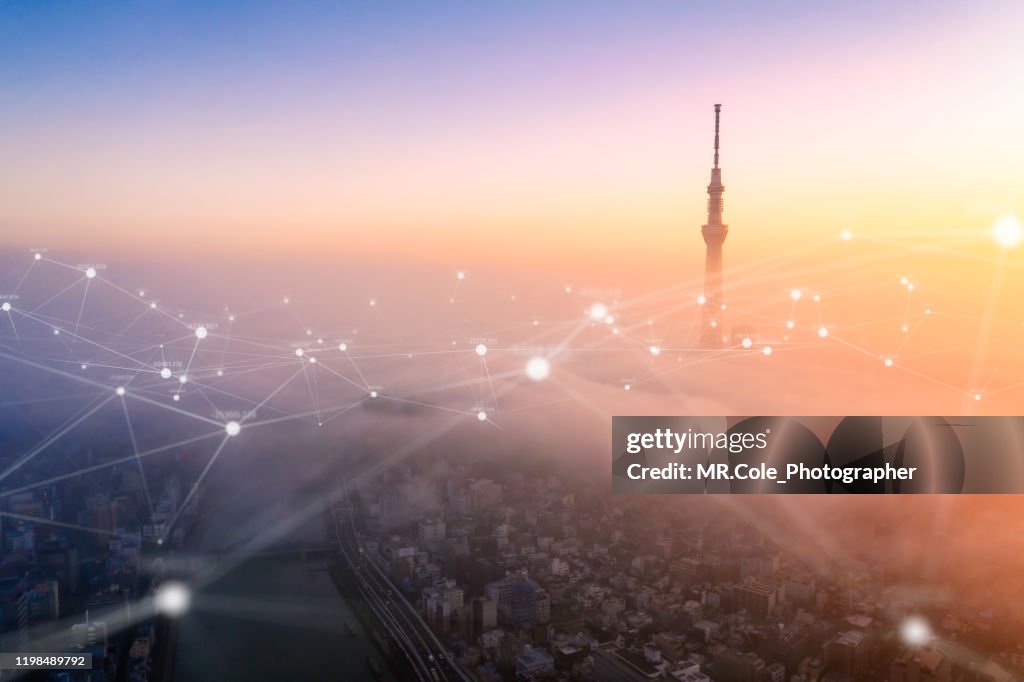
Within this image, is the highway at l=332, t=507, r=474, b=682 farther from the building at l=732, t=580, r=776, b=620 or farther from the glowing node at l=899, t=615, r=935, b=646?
the glowing node at l=899, t=615, r=935, b=646

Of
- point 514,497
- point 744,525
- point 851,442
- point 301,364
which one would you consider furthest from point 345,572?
point 851,442

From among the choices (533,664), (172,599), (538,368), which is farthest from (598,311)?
(172,599)

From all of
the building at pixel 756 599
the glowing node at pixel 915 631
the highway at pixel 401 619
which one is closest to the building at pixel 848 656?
the glowing node at pixel 915 631

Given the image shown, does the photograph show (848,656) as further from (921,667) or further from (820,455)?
(820,455)

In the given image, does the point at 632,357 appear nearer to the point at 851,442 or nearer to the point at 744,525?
the point at 744,525

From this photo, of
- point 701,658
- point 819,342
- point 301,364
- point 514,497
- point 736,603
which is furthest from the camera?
point 301,364

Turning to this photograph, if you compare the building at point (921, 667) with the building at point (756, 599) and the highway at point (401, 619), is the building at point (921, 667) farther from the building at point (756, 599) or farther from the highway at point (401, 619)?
the highway at point (401, 619)
